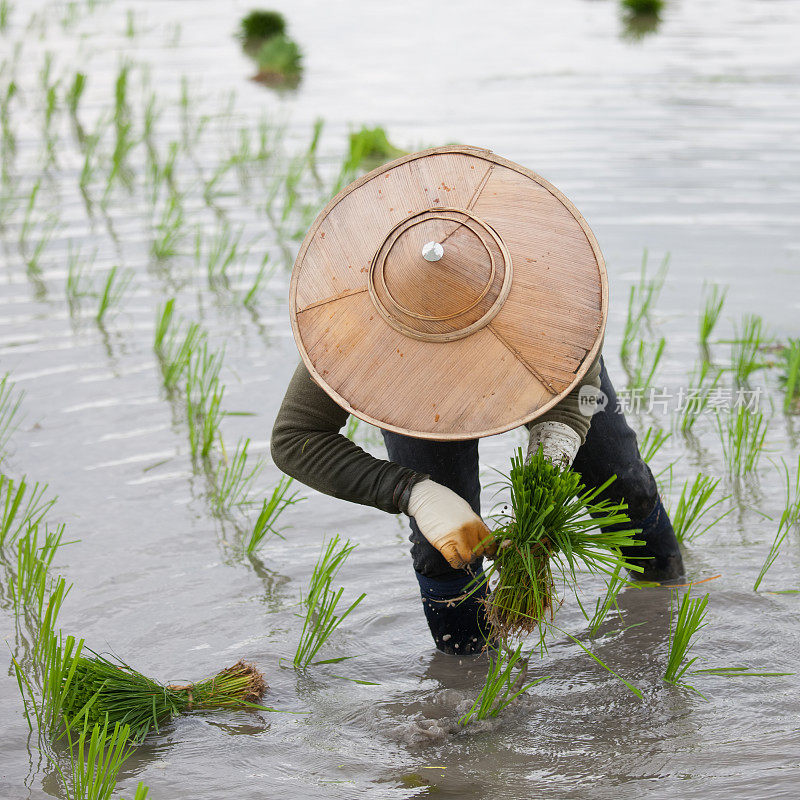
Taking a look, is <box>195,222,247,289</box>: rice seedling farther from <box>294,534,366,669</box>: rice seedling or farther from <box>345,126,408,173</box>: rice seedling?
<box>294,534,366,669</box>: rice seedling

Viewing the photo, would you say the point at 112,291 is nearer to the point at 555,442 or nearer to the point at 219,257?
the point at 219,257

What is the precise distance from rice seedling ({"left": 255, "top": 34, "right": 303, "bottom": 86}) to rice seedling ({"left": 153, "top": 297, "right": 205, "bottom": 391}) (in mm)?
5569

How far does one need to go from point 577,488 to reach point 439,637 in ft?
2.35

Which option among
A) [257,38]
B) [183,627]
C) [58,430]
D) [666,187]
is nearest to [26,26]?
[257,38]

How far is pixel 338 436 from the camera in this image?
237cm

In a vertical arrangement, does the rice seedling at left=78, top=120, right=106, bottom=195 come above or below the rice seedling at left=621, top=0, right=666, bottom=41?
below

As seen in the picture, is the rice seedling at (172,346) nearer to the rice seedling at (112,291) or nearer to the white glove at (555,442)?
the rice seedling at (112,291)

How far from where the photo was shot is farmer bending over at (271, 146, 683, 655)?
6.72 ft

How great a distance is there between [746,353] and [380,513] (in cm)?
164

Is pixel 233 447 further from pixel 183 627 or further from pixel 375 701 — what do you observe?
pixel 375 701

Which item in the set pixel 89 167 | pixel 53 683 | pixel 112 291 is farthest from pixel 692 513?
pixel 89 167

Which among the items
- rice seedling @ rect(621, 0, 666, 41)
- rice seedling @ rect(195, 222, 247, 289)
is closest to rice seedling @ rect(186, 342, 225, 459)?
rice seedling @ rect(195, 222, 247, 289)

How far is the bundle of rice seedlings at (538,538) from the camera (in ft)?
6.86

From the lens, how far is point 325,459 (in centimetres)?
230
